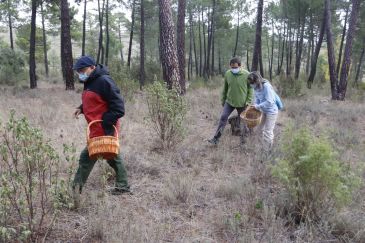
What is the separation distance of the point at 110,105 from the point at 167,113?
6.97ft

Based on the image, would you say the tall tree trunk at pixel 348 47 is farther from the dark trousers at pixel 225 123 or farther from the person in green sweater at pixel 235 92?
the dark trousers at pixel 225 123

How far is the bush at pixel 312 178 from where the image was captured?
11.1ft

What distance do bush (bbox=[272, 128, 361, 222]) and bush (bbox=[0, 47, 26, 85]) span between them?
18.3 m

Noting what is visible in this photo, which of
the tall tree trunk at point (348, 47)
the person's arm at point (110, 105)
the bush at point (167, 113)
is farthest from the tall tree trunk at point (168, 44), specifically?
the tall tree trunk at point (348, 47)

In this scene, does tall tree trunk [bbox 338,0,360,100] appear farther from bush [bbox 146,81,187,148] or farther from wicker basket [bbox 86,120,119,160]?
wicker basket [bbox 86,120,119,160]

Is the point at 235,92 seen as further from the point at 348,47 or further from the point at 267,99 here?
the point at 348,47

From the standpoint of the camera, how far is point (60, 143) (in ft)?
20.6

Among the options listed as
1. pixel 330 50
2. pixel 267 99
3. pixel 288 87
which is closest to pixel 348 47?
pixel 330 50

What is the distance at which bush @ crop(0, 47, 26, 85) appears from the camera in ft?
61.4

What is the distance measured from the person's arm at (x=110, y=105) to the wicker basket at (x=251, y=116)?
275 centimetres

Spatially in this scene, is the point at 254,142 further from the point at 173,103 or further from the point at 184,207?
the point at 184,207

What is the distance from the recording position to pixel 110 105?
4027mm

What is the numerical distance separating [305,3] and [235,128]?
20.2 meters

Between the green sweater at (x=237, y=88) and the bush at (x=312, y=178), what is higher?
the green sweater at (x=237, y=88)
